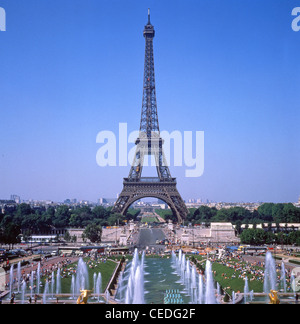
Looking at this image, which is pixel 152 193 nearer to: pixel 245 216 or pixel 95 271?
pixel 245 216

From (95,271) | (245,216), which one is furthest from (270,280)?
(245,216)

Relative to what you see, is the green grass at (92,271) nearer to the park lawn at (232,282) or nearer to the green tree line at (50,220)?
the park lawn at (232,282)

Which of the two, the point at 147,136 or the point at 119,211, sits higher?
the point at 147,136

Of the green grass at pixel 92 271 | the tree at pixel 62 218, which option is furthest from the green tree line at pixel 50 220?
the green grass at pixel 92 271

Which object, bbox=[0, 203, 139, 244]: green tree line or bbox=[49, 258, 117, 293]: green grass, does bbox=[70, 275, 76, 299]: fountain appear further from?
bbox=[0, 203, 139, 244]: green tree line

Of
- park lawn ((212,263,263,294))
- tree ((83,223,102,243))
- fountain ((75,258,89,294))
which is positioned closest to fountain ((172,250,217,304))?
park lawn ((212,263,263,294))
